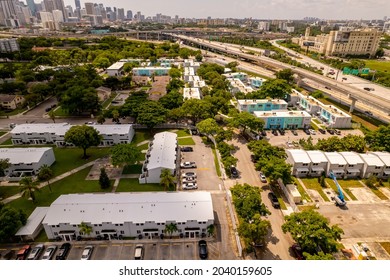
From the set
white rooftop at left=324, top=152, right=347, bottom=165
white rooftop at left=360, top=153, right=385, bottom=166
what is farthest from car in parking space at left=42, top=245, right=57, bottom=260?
white rooftop at left=360, top=153, right=385, bottom=166

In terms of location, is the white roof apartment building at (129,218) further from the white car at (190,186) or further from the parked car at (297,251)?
the parked car at (297,251)

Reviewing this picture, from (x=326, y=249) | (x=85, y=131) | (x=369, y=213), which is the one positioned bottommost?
(x=369, y=213)

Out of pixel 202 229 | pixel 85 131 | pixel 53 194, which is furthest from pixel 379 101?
pixel 53 194

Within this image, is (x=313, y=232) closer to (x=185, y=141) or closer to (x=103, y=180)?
(x=103, y=180)

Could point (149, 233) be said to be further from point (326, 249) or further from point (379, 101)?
point (379, 101)

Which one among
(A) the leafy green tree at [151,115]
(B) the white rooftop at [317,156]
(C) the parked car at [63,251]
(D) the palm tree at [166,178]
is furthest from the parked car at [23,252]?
(B) the white rooftop at [317,156]
